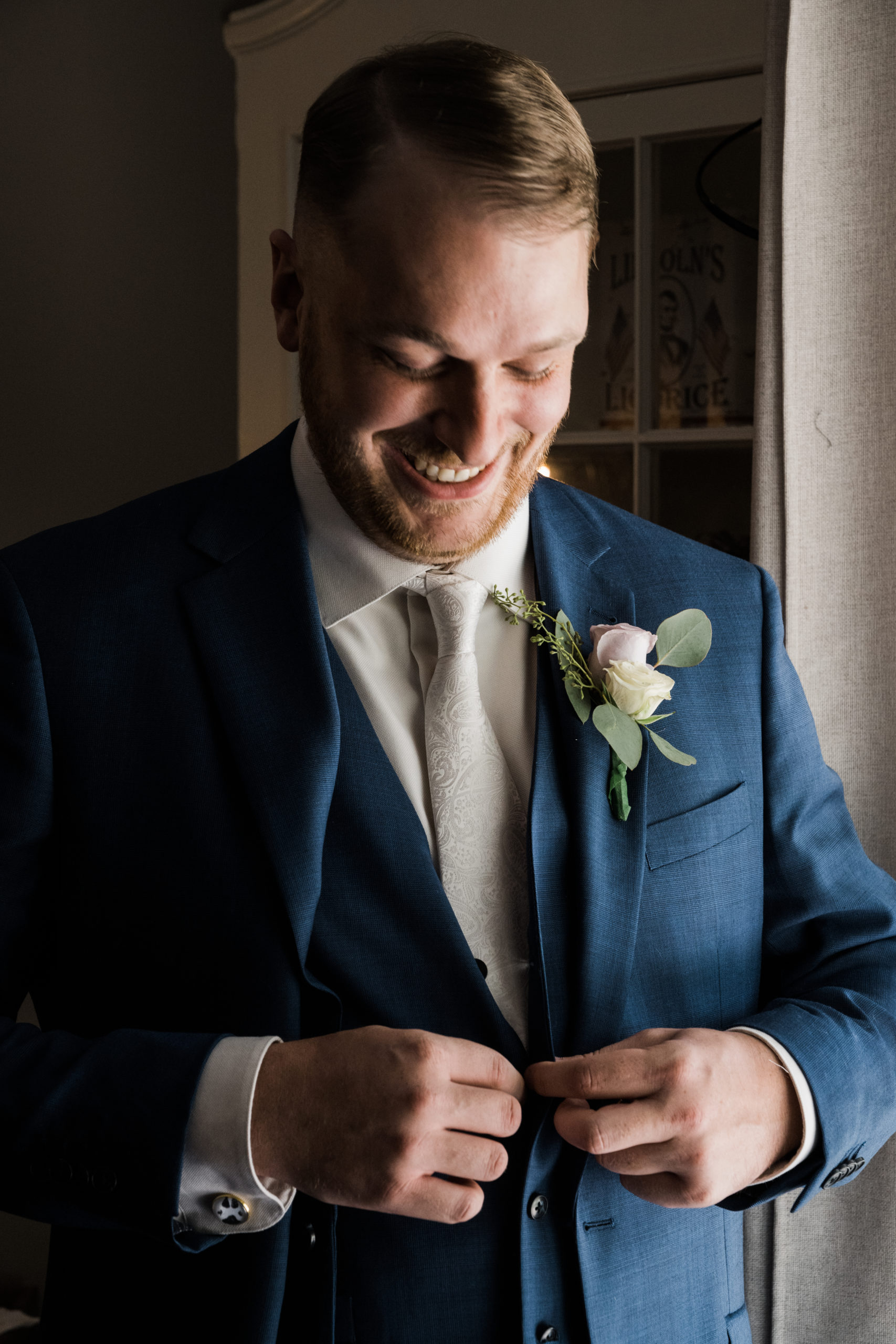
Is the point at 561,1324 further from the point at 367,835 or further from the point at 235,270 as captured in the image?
the point at 235,270

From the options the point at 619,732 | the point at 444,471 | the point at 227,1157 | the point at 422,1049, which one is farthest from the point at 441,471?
the point at 227,1157

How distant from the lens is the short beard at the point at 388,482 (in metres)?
1.05

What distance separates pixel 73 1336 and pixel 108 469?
7.60 feet

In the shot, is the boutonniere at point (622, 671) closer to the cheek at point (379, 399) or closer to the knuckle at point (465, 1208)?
the cheek at point (379, 399)

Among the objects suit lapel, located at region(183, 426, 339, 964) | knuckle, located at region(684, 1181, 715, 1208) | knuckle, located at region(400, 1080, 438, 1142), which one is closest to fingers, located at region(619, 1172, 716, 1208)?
knuckle, located at region(684, 1181, 715, 1208)

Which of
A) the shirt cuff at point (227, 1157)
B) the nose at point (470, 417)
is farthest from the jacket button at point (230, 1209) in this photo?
the nose at point (470, 417)

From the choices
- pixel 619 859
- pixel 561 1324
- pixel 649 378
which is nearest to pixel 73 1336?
pixel 561 1324

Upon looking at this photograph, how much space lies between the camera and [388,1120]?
873 millimetres

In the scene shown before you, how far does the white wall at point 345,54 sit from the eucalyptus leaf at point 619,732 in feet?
5.32

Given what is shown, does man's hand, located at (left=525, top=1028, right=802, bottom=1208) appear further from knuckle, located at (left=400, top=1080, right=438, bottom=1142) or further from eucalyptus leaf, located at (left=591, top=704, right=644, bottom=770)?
eucalyptus leaf, located at (left=591, top=704, right=644, bottom=770)

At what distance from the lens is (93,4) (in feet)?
9.37

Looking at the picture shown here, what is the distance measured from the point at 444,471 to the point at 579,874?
1.36 ft

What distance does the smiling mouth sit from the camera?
1.05 metres

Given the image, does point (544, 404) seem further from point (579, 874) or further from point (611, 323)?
point (611, 323)
